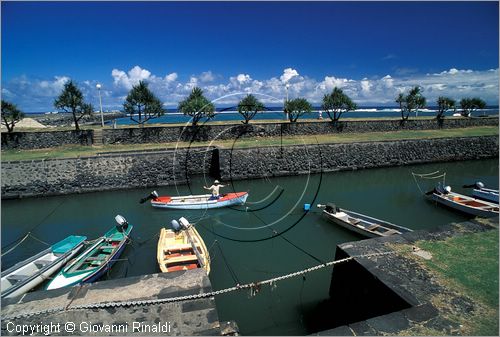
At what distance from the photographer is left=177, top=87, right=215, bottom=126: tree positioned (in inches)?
1158

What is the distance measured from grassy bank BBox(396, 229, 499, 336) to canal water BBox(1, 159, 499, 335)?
3.22 metres

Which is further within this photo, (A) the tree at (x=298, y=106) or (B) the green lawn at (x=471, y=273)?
(A) the tree at (x=298, y=106)

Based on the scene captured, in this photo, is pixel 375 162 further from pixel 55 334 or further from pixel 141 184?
pixel 55 334

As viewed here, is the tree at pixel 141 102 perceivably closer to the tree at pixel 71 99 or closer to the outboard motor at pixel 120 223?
the tree at pixel 71 99

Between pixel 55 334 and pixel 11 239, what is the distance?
37.4ft

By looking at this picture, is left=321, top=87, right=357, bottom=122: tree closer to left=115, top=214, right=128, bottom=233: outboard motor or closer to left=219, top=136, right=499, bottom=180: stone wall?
left=219, top=136, right=499, bottom=180: stone wall

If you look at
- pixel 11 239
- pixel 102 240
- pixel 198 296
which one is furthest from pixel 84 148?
pixel 198 296

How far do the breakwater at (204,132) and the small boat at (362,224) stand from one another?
974 centimetres

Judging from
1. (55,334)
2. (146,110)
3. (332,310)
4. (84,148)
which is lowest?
(332,310)

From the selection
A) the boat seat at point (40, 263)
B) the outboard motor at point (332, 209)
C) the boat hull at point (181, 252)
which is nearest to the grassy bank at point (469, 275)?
the boat hull at point (181, 252)

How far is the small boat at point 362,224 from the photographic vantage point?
12.3 metres

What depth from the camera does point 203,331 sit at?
518cm

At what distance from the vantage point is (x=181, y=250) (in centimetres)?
1093

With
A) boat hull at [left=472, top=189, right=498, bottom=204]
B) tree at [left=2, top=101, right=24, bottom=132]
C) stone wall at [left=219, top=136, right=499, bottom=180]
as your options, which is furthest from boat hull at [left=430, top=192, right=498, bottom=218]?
tree at [left=2, top=101, right=24, bottom=132]
